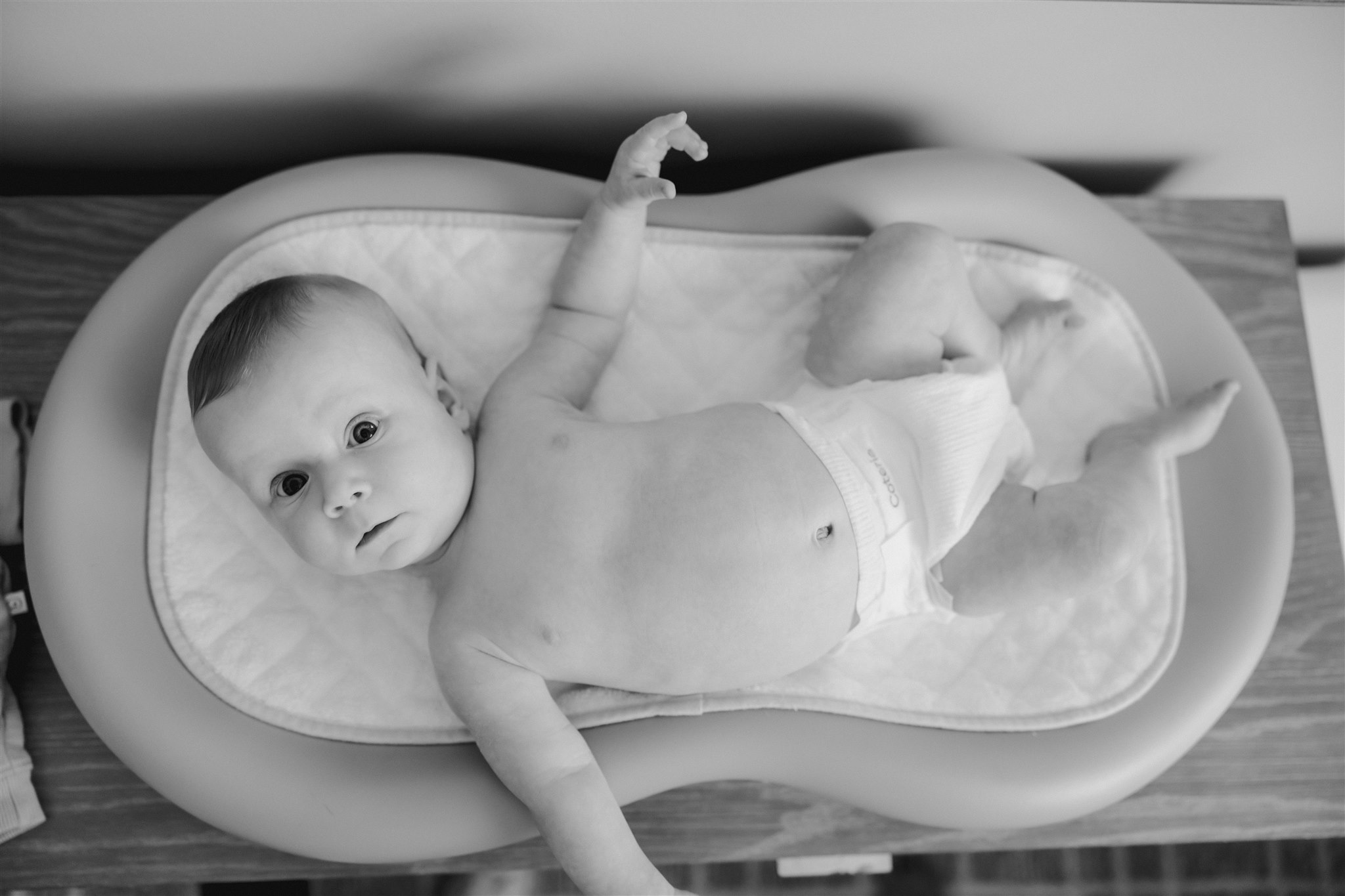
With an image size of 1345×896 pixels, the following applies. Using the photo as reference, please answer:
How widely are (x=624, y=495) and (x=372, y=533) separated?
26 centimetres

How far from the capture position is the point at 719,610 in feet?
3.20

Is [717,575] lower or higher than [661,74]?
lower

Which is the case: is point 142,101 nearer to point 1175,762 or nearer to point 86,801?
point 86,801

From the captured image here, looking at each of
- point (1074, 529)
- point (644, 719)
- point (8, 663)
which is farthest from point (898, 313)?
point (8, 663)

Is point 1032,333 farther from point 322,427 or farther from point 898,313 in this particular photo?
point 322,427

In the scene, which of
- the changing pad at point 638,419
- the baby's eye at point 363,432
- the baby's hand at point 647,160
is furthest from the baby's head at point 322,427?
the baby's hand at point 647,160

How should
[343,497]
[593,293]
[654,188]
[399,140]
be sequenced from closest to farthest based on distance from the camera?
1. [343,497]
2. [654,188]
3. [593,293]
4. [399,140]

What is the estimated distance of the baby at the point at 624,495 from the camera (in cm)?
92

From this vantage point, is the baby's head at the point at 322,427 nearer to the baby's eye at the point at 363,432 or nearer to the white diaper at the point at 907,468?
the baby's eye at the point at 363,432

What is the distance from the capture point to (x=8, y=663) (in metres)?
1.11

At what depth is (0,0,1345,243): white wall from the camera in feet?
3.52

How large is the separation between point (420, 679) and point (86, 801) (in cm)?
43

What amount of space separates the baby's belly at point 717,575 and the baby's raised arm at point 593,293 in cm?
19

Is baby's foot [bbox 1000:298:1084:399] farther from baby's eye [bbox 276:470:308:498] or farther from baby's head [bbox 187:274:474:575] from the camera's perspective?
baby's eye [bbox 276:470:308:498]
